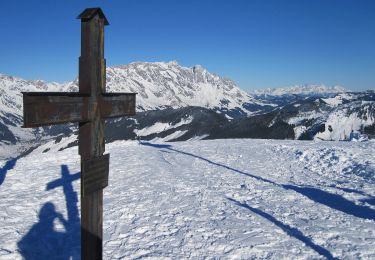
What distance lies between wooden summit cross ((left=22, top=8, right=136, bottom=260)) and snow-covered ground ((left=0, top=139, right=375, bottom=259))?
3.05m

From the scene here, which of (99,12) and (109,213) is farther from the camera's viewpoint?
(109,213)

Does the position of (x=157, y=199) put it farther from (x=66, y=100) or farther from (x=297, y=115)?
(x=297, y=115)

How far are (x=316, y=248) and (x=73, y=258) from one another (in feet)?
19.7

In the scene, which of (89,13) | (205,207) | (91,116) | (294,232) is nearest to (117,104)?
(91,116)

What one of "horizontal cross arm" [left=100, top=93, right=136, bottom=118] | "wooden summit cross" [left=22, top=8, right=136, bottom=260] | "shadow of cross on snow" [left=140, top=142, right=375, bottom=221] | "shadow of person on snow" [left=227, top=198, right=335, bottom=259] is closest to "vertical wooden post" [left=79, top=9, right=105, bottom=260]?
"wooden summit cross" [left=22, top=8, right=136, bottom=260]

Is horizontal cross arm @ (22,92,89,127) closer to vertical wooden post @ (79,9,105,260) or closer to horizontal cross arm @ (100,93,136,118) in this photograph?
vertical wooden post @ (79,9,105,260)

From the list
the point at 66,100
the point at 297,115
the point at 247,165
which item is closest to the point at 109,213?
the point at 66,100

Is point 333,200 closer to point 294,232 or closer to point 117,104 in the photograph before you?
point 294,232

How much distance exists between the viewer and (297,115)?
487 feet

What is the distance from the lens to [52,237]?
10234 mm

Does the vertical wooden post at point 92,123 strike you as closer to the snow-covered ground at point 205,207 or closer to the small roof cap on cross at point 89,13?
the small roof cap on cross at point 89,13

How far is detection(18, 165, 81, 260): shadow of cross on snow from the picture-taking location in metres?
9.21

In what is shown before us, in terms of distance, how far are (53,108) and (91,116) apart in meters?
0.87

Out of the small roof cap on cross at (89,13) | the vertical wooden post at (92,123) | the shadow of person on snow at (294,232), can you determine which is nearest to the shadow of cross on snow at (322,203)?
the shadow of person on snow at (294,232)
